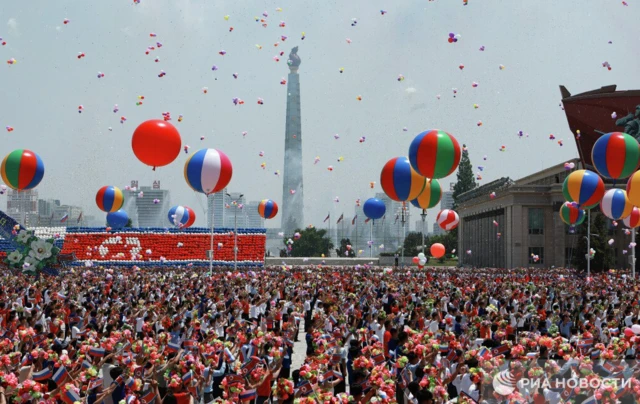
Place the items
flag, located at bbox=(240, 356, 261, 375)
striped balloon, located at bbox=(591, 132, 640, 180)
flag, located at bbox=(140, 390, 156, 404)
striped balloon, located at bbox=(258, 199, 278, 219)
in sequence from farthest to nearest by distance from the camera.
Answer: striped balloon, located at bbox=(258, 199, 278, 219) < striped balloon, located at bbox=(591, 132, 640, 180) < flag, located at bbox=(240, 356, 261, 375) < flag, located at bbox=(140, 390, 156, 404)

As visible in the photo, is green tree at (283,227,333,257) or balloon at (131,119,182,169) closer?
balloon at (131,119,182,169)

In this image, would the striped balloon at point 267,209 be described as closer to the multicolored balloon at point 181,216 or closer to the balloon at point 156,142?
the multicolored balloon at point 181,216

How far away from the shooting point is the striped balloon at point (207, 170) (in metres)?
23.2

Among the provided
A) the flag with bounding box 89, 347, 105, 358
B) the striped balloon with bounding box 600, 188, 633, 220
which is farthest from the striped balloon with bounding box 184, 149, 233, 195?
the striped balloon with bounding box 600, 188, 633, 220

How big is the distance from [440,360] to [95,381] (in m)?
5.32

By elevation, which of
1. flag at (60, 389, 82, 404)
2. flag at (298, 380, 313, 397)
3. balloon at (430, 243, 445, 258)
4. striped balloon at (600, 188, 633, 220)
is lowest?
flag at (60, 389, 82, 404)

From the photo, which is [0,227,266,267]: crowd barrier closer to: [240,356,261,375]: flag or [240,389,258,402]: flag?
[240,356,261,375]: flag

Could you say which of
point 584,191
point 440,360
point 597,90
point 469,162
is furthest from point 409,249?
point 440,360

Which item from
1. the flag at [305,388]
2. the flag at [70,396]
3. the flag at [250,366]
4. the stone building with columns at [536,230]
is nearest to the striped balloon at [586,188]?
the flag at [250,366]

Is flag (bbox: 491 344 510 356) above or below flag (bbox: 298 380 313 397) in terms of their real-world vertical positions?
above

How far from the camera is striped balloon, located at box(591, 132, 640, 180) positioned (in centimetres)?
2559

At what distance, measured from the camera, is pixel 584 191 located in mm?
29328

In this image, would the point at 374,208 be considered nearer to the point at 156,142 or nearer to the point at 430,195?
the point at 430,195

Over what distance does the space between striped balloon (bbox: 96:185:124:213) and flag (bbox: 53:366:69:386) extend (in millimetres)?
28383
